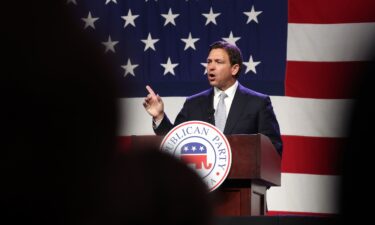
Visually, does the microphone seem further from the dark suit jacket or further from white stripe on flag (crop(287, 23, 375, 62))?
white stripe on flag (crop(287, 23, 375, 62))

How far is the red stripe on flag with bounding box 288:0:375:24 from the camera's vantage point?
18.1 ft

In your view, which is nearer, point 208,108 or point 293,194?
point 208,108

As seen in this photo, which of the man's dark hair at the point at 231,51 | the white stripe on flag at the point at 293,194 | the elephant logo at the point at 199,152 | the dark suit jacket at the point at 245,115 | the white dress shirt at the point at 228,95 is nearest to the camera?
the elephant logo at the point at 199,152

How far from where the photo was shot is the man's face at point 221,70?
12.6 feet

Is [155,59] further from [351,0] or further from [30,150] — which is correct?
[30,150]

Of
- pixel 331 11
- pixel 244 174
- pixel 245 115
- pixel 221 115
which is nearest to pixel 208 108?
pixel 221 115

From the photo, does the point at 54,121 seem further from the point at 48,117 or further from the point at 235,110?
the point at 235,110

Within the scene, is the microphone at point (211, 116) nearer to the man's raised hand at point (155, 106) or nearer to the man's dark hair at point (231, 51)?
the man's raised hand at point (155, 106)

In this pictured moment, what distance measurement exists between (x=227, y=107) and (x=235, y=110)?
12cm

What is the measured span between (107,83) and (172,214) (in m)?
0.06

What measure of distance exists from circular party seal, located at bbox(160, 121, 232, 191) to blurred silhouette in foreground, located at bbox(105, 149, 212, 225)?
2.46 metres

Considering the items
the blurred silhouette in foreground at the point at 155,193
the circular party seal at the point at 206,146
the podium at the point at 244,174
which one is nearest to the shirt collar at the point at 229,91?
the podium at the point at 244,174

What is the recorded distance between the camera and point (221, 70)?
3830mm

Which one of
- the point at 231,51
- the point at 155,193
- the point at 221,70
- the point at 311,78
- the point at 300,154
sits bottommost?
the point at 155,193
